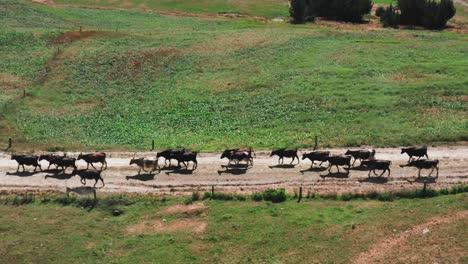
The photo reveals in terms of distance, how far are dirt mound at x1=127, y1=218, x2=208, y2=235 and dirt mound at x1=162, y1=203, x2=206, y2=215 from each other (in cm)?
74

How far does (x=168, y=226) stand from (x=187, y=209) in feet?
6.32

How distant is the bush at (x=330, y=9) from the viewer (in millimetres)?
96312

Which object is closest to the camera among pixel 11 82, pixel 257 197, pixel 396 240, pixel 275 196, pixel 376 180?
pixel 396 240

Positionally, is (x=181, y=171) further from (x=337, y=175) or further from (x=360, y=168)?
(x=360, y=168)

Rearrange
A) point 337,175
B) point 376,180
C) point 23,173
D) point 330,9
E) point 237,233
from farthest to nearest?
point 330,9, point 23,173, point 337,175, point 376,180, point 237,233

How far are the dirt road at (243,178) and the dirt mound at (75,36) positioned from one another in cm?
3538

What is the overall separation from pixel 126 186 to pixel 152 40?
40.6m

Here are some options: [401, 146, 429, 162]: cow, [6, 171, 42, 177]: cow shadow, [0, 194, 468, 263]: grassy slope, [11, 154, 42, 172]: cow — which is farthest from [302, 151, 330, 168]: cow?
[6, 171, 42, 177]: cow shadow

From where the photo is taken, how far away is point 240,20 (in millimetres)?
97750

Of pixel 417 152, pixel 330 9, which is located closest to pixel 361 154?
pixel 417 152

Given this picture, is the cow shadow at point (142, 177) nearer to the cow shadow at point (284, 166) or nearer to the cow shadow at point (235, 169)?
the cow shadow at point (235, 169)

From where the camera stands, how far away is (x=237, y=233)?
34.7 metres

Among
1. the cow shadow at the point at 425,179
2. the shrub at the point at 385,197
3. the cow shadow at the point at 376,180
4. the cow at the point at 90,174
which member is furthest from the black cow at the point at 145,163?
the cow shadow at the point at 425,179

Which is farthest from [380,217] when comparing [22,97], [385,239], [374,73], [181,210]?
[22,97]
